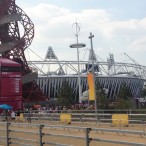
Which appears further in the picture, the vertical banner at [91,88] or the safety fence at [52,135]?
the vertical banner at [91,88]

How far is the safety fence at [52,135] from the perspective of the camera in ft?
32.8

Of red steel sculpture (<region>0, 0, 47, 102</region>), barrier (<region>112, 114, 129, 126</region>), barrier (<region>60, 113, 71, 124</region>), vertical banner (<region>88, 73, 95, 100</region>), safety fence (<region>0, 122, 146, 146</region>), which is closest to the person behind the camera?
safety fence (<region>0, 122, 146, 146</region>)

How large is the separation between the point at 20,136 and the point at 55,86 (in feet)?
373

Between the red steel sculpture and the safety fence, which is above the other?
the red steel sculpture

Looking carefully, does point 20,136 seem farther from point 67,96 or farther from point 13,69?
point 67,96

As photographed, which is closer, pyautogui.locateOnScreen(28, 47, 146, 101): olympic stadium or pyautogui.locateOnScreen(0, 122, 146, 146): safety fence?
pyautogui.locateOnScreen(0, 122, 146, 146): safety fence

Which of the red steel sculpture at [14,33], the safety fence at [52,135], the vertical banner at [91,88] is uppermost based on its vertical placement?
the red steel sculpture at [14,33]

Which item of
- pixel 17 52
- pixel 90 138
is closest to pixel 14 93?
pixel 17 52

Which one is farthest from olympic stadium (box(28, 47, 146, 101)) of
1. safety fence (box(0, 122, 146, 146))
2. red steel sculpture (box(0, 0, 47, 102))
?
safety fence (box(0, 122, 146, 146))

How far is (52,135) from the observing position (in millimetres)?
11867

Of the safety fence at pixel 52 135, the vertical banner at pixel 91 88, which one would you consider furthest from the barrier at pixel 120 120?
the safety fence at pixel 52 135

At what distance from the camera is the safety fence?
999 centimetres

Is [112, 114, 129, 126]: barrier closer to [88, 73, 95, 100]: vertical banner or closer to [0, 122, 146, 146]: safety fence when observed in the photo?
[88, 73, 95, 100]: vertical banner

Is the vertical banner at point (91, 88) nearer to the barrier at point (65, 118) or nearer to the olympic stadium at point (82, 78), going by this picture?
the barrier at point (65, 118)
